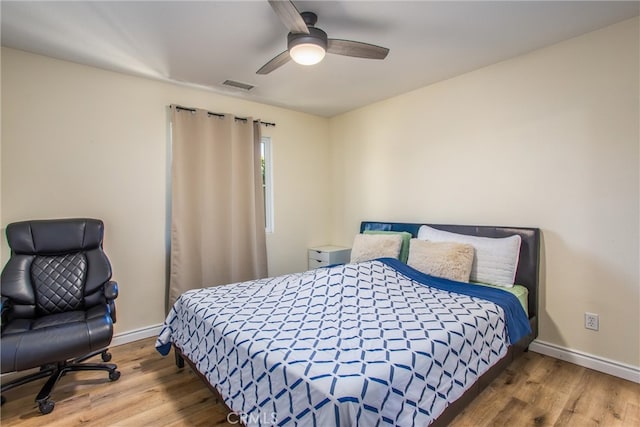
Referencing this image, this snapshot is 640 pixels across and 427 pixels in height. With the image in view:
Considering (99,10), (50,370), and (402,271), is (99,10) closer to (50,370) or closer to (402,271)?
(50,370)

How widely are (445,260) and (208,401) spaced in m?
2.04

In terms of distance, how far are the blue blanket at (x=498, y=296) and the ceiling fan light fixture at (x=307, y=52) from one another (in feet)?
5.81

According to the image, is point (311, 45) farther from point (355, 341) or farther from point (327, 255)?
point (327, 255)

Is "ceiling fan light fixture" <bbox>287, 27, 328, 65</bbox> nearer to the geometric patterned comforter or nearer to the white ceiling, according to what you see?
the white ceiling

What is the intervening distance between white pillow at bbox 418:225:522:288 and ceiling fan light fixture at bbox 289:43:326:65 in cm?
200

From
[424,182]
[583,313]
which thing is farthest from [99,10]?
[583,313]

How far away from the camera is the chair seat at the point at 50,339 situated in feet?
6.05

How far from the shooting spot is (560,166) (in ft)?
8.22

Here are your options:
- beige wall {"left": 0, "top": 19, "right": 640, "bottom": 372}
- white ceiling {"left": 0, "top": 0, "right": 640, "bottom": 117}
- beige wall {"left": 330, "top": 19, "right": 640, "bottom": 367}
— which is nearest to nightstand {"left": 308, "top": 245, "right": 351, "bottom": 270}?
beige wall {"left": 0, "top": 19, "right": 640, "bottom": 372}

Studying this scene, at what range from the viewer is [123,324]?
117 inches

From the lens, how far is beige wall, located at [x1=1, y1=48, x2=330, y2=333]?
2506 millimetres

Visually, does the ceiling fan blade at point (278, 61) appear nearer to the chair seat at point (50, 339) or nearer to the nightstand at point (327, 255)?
the chair seat at point (50, 339)

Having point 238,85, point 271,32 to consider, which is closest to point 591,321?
point 271,32

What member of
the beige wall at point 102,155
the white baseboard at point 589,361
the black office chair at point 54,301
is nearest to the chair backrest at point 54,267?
the black office chair at point 54,301
